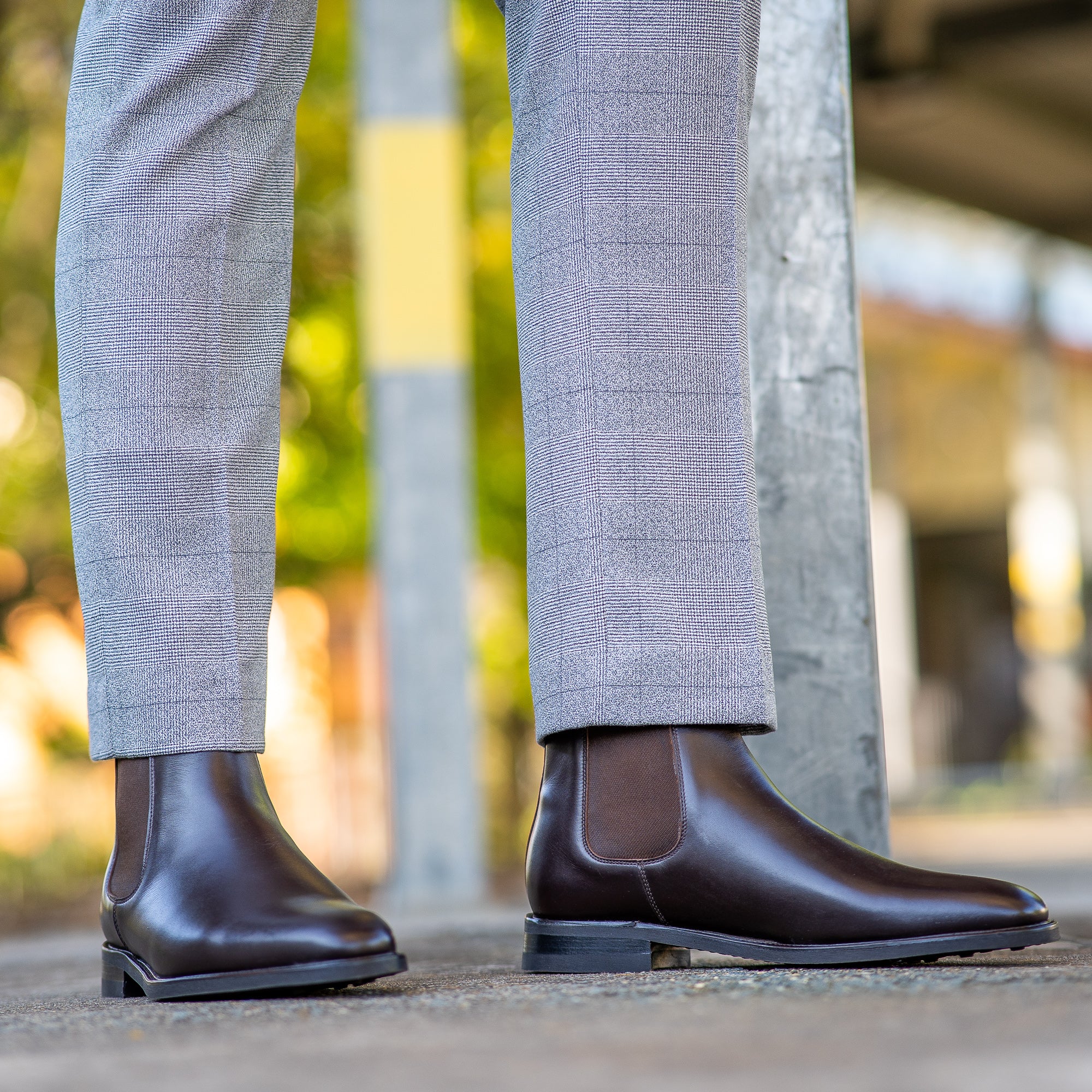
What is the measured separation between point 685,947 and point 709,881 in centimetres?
6

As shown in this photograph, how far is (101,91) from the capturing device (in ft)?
3.81

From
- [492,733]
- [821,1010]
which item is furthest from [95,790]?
[821,1010]

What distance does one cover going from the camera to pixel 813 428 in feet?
5.20

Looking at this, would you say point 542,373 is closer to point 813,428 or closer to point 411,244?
point 813,428

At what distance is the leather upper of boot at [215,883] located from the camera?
996 millimetres

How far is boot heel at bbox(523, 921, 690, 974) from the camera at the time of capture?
1.11 meters

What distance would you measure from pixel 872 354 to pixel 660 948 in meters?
15.2

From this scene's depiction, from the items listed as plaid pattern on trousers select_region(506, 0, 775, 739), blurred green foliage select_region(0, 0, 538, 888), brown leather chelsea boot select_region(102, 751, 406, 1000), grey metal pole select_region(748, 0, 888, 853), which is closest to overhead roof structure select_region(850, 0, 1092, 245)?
blurred green foliage select_region(0, 0, 538, 888)

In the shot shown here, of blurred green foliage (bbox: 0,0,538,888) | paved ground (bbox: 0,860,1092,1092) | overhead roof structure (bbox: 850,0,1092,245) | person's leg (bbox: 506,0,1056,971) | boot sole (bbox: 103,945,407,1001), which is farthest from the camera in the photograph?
overhead roof structure (bbox: 850,0,1092,245)

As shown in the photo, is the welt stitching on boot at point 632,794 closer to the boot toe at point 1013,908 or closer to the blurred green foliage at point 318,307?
the boot toe at point 1013,908

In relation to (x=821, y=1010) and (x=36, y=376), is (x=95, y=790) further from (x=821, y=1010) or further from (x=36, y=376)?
(x=821, y=1010)

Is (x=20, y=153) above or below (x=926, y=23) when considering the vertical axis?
below

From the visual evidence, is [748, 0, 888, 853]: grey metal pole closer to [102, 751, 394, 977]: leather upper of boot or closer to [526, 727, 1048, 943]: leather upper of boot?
[526, 727, 1048, 943]: leather upper of boot

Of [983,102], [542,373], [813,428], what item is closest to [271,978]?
[542,373]
